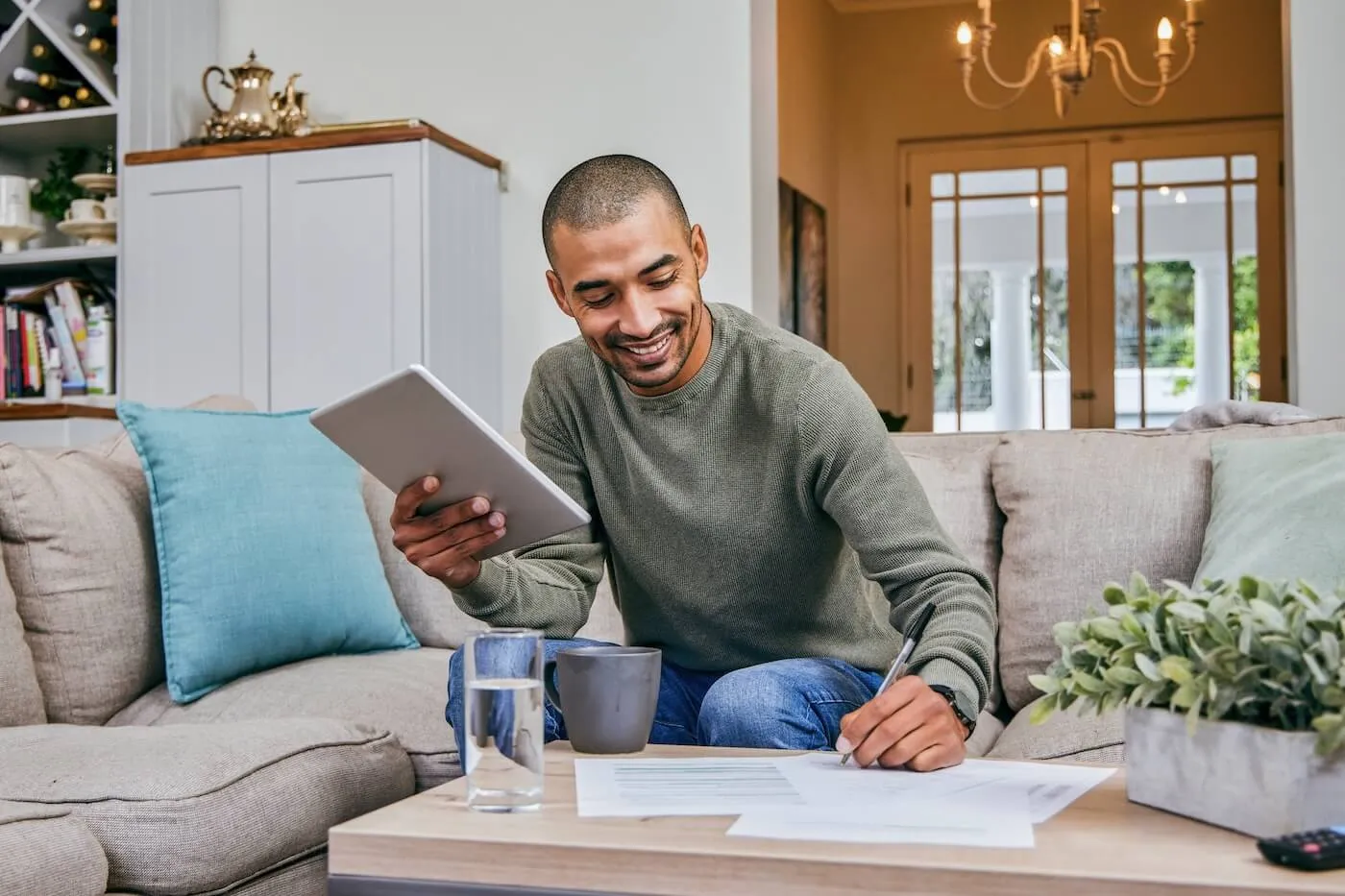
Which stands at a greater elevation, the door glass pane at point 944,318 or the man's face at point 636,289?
the door glass pane at point 944,318

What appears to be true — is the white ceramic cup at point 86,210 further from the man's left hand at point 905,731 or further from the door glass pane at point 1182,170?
the door glass pane at point 1182,170

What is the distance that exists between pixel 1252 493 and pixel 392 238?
259 cm

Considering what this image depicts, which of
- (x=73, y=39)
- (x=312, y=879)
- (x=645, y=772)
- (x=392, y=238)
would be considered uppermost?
(x=73, y=39)

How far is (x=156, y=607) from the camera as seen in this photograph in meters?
2.19

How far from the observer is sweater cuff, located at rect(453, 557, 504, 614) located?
154 cm

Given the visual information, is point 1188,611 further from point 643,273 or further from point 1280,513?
point 1280,513

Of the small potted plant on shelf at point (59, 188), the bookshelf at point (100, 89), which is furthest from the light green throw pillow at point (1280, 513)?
the small potted plant on shelf at point (59, 188)

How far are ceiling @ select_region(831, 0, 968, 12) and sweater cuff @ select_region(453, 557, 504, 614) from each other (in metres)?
5.47

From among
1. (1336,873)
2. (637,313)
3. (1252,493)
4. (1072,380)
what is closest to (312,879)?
(637,313)

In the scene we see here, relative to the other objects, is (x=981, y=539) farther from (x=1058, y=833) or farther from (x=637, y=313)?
(x=1058, y=833)

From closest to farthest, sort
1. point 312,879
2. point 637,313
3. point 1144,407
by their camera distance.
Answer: point 637,313
point 312,879
point 1144,407

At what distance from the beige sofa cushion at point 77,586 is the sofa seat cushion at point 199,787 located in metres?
0.20

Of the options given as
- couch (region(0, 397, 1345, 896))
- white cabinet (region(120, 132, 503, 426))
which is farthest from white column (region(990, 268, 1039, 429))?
couch (region(0, 397, 1345, 896))

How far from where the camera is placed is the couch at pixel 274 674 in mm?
1527
